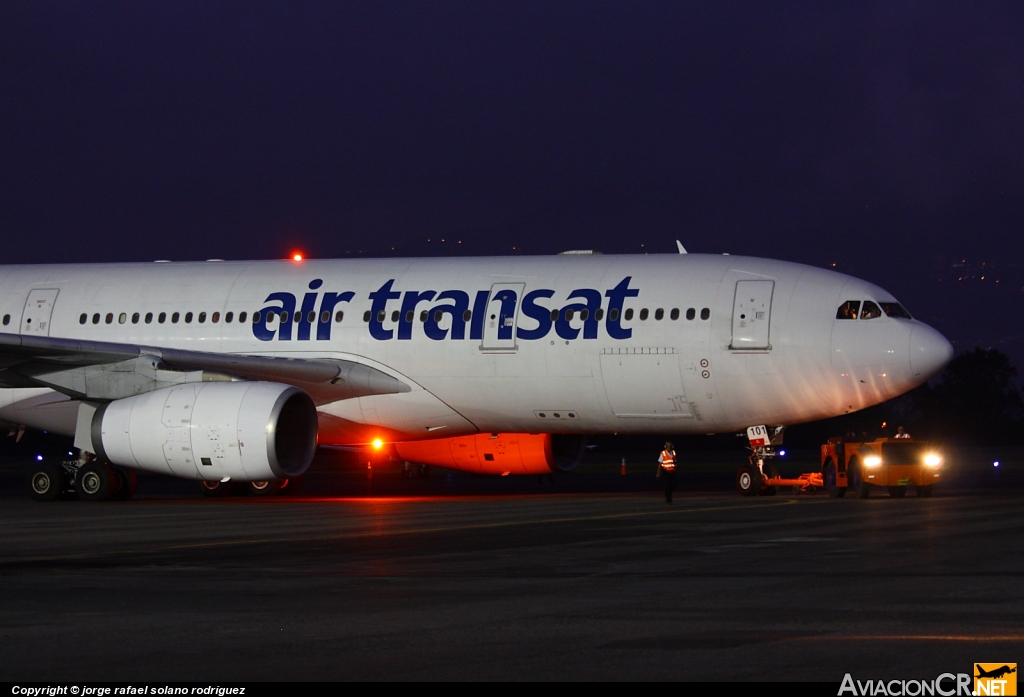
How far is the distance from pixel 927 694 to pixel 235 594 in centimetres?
585

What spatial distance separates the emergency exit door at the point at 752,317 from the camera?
23562mm

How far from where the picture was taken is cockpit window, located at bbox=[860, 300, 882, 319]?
2358 centimetres

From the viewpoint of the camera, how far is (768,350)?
77.1 ft

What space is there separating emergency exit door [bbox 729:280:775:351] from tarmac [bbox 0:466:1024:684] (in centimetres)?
445

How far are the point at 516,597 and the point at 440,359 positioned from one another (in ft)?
48.3

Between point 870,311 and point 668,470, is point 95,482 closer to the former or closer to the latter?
point 668,470

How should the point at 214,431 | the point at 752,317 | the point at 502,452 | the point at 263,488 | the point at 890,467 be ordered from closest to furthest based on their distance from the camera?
the point at 214,431, the point at 752,317, the point at 890,467, the point at 502,452, the point at 263,488

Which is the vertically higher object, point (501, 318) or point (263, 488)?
point (501, 318)

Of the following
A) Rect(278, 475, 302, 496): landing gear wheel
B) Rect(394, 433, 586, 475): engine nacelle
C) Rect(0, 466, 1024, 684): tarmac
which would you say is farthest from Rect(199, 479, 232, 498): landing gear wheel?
Rect(0, 466, 1024, 684): tarmac

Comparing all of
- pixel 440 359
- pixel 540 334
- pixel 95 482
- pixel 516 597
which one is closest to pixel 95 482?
pixel 95 482

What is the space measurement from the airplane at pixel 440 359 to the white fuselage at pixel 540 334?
36 mm

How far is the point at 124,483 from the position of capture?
26.0 m

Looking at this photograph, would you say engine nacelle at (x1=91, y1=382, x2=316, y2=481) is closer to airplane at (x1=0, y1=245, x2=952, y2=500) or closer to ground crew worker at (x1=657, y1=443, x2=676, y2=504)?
airplane at (x1=0, y1=245, x2=952, y2=500)

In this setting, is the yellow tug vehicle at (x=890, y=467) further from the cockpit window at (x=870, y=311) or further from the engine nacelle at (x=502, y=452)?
the engine nacelle at (x=502, y=452)
